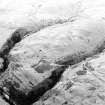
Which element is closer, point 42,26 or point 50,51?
point 50,51

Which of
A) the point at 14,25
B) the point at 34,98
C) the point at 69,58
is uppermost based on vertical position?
the point at 14,25

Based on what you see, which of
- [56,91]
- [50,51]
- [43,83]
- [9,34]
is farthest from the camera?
[9,34]

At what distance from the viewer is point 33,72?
209 centimetres

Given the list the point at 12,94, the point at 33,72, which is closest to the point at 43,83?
the point at 33,72

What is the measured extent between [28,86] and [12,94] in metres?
0.16

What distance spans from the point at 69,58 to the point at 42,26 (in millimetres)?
653

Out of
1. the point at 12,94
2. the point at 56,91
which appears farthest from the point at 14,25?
the point at 56,91

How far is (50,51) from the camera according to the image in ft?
7.23

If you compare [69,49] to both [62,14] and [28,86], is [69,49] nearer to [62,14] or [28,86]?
[28,86]

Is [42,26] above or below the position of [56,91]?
above

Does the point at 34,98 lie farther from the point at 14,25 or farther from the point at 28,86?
the point at 14,25

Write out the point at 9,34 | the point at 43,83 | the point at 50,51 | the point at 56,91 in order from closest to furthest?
the point at 56,91, the point at 43,83, the point at 50,51, the point at 9,34

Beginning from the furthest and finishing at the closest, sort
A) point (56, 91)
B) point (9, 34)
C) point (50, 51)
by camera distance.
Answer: point (9, 34) → point (50, 51) → point (56, 91)

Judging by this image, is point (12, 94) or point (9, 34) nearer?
point (12, 94)
